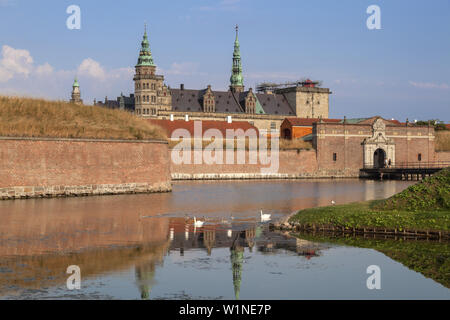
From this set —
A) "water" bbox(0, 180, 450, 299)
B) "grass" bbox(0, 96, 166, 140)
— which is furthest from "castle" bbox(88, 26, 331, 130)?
"water" bbox(0, 180, 450, 299)

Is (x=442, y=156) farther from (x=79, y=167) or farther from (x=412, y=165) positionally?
(x=79, y=167)

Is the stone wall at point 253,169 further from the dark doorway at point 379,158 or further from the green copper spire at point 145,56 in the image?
the green copper spire at point 145,56

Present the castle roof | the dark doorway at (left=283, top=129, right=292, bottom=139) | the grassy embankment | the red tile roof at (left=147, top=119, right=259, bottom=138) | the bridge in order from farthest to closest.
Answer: the castle roof, the dark doorway at (left=283, top=129, right=292, bottom=139), the red tile roof at (left=147, top=119, right=259, bottom=138), the bridge, the grassy embankment

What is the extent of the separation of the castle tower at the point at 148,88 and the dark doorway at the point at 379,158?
47.5 metres

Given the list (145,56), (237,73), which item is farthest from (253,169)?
(237,73)

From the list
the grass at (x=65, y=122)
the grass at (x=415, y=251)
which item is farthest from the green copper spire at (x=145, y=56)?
the grass at (x=415, y=251)

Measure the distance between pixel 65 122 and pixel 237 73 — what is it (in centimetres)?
10626

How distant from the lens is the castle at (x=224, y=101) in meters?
124

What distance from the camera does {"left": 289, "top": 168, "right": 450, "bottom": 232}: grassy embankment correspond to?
73.5 ft

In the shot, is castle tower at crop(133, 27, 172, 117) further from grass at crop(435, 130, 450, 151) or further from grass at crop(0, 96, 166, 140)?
grass at crop(0, 96, 166, 140)

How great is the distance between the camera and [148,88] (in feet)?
408

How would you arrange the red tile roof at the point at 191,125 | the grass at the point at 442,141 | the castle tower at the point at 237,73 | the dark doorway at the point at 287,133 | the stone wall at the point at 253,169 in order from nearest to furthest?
the stone wall at the point at 253,169 → the red tile roof at the point at 191,125 → the grass at the point at 442,141 → the dark doorway at the point at 287,133 → the castle tower at the point at 237,73
